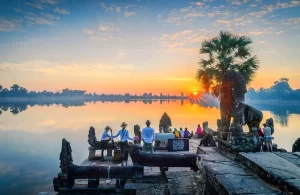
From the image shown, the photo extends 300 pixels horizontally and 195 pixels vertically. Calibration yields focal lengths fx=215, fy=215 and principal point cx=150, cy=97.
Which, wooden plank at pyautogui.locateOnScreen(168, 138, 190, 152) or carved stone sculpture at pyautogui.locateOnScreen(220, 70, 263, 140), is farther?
wooden plank at pyautogui.locateOnScreen(168, 138, 190, 152)

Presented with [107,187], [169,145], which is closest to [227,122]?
[107,187]

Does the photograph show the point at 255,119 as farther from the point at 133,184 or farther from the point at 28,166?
the point at 28,166

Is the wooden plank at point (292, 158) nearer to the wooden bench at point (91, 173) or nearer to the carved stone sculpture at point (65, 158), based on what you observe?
the wooden bench at point (91, 173)

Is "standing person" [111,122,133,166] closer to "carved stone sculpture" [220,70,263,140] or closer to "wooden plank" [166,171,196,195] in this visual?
"wooden plank" [166,171,196,195]

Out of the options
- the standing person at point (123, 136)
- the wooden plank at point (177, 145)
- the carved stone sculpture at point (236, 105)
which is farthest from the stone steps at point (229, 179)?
the wooden plank at point (177, 145)

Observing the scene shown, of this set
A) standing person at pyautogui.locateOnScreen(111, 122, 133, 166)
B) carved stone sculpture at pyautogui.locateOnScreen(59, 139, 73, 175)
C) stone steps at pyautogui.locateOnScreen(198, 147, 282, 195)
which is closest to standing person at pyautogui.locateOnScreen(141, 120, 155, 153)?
standing person at pyautogui.locateOnScreen(111, 122, 133, 166)

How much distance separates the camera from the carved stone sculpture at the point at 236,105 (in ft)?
16.9

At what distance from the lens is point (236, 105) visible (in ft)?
17.7

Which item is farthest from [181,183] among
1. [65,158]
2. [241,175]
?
[65,158]

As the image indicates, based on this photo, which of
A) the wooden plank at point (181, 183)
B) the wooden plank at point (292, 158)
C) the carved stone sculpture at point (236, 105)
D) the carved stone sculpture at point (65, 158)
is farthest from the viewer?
the carved stone sculpture at point (65, 158)

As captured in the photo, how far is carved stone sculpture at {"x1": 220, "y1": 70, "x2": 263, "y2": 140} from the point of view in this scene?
516 centimetres

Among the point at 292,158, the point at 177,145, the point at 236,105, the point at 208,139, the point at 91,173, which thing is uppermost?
the point at 236,105

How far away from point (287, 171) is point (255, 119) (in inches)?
83.4

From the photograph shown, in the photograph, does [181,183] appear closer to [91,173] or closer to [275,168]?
[275,168]
